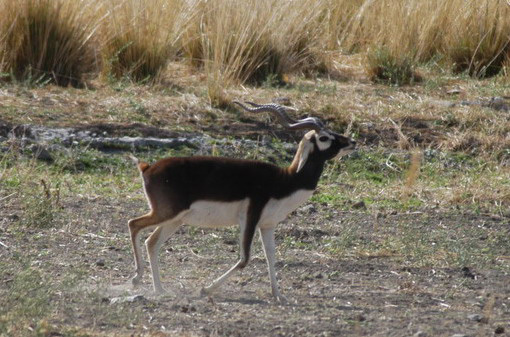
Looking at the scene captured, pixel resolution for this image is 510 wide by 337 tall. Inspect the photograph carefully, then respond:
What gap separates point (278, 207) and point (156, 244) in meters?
0.84

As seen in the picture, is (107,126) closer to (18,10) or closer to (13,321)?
(18,10)

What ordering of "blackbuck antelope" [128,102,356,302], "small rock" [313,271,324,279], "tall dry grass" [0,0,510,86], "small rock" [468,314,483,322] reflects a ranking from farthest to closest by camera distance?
"tall dry grass" [0,0,510,86] < "small rock" [313,271,324,279] < "blackbuck antelope" [128,102,356,302] < "small rock" [468,314,483,322]

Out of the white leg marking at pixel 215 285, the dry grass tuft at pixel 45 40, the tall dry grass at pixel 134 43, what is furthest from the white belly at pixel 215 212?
the tall dry grass at pixel 134 43

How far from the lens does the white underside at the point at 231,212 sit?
7.09 m

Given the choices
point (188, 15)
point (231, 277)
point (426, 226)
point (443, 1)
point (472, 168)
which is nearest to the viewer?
point (231, 277)

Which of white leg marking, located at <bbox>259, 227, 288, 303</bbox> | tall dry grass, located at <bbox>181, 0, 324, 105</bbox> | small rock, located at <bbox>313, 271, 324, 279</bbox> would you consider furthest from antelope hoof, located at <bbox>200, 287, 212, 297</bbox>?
tall dry grass, located at <bbox>181, 0, 324, 105</bbox>

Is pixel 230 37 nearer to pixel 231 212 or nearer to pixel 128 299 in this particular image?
pixel 231 212

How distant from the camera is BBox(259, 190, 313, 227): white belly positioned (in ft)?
23.5

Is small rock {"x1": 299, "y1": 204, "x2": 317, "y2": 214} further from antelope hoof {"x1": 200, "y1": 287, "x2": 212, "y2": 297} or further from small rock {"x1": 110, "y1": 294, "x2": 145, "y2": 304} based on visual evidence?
small rock {"x1": 110, "y1": 294, "x2": 145, "y2": 304}

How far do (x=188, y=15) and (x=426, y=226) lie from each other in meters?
6.05

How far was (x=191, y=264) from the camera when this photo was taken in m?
7.95

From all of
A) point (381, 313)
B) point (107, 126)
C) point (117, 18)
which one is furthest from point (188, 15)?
point (381, 313)

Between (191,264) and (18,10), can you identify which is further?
(18,10)

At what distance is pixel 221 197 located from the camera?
23.2 ft
